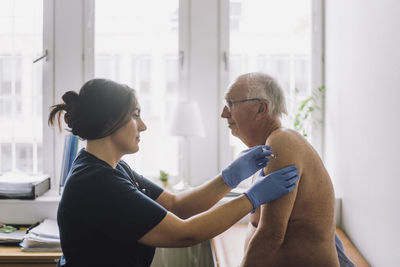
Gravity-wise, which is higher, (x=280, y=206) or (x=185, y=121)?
(x=185, y=121)

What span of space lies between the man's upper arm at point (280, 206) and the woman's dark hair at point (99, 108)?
1.82 feet

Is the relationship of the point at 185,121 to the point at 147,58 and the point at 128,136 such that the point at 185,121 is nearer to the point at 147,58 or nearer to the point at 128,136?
the point at 147,58

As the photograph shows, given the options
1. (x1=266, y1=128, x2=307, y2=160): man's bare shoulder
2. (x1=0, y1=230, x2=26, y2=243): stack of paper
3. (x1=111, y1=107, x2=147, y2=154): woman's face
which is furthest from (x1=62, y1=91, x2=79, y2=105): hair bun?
(x1=0, y1=230, x2=26, y2=243): stack of paper

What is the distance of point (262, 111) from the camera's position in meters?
1.45

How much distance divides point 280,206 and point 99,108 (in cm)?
70

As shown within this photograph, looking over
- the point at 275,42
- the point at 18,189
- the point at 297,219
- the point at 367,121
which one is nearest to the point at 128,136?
the point at 297,219

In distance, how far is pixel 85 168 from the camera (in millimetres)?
1217

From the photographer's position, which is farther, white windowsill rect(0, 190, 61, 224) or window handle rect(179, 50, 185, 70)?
window handle rect(179, 50, 185, 70)

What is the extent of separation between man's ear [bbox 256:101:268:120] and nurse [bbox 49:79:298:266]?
0.54 feet

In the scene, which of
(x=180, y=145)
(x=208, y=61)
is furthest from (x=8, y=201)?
(x=208, y=61)

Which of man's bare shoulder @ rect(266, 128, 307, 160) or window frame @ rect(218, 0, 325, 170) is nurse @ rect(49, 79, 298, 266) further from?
window frame @ rect(218, 0, 325, 170)

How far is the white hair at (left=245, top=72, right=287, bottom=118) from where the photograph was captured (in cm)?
145

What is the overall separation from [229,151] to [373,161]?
1162mm

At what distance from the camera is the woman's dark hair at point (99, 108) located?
1.23 m
